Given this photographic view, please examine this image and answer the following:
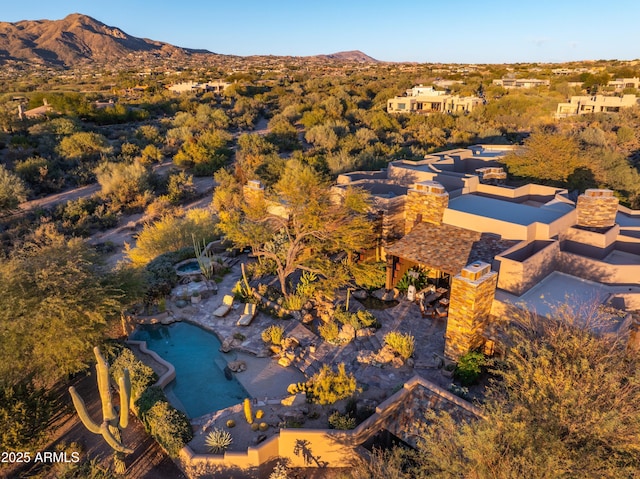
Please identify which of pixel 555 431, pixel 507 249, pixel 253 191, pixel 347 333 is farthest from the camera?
pixel 253 191

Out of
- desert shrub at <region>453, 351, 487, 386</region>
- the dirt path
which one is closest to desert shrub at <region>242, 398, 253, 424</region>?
the dirt path

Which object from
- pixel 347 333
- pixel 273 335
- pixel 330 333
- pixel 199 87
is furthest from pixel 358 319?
pixel 199 87

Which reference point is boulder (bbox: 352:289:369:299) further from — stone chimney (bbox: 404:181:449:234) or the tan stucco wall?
the tan stucco wall

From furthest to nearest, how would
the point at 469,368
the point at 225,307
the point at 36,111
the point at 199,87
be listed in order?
the point at 199,87
the point at 36,111
the point at 225,307
the point at 469,368

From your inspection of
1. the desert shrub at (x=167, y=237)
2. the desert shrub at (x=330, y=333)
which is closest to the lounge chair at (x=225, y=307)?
the desert shrub at (x=330, y=333)

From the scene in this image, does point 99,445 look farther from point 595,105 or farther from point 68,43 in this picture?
point 68,43
